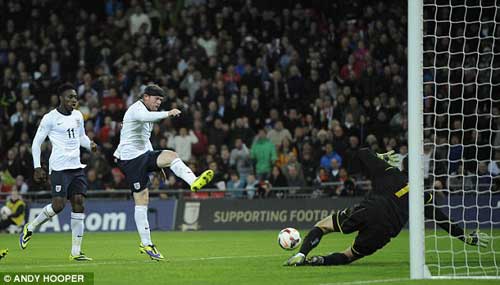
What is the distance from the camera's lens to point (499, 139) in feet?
65.8

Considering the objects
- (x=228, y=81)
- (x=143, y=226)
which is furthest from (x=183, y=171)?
(x=228, y=81)

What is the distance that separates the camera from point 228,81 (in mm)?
27281

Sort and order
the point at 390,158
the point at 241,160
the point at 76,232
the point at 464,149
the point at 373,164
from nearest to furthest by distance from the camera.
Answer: the point at 373,164 → the point at 390,158 → the point at 76,232 → the point at 464,149 → the point at 241,160

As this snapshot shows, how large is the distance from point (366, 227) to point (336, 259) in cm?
56

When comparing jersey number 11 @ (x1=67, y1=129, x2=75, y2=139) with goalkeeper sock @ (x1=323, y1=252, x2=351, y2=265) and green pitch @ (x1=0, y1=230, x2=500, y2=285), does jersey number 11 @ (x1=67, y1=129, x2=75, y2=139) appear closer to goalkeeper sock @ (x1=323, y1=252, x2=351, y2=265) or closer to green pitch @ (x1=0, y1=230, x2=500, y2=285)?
green pitch @ (x1=0, y1=230, x2=500, y2=285)

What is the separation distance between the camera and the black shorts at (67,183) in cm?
1414

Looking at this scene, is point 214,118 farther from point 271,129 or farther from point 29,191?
point 29,191

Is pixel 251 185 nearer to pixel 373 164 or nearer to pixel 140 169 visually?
pixel 140 169

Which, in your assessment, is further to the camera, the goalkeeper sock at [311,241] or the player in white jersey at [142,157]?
the player in white jersey at [142,157]

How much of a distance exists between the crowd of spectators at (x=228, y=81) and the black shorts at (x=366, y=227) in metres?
9.99

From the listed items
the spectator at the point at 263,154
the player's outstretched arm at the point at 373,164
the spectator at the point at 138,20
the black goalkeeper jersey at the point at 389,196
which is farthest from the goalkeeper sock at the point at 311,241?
the spectator at the point at 138,20

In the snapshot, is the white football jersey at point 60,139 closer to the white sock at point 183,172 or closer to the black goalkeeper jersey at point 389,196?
the white sock at point 183,172

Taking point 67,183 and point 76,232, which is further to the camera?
point 67,183

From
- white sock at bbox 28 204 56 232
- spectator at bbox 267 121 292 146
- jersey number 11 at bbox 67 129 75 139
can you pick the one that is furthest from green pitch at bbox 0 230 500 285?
spectator at bbox 267 121 292 146
